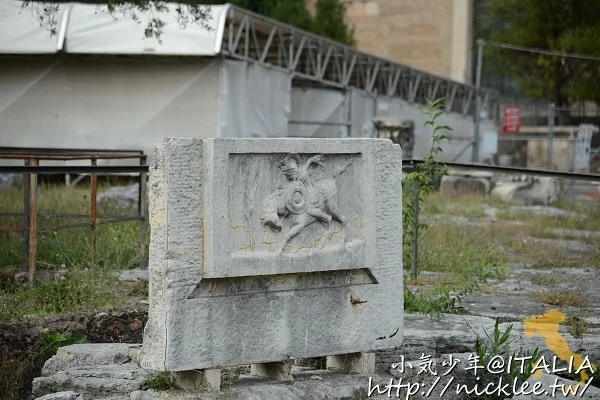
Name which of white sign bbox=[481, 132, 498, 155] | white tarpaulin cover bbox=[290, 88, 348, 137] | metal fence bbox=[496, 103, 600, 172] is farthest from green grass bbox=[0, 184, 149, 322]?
metal fence bbox=[496, 103, 600, 172]

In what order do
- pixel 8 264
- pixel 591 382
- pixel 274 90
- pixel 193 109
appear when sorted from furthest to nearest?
pixel 274 90 → pixel 193 109 → pixel 8 264 → pixel 591 382

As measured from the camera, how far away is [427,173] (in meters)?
8.90

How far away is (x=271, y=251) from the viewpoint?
6109 mm

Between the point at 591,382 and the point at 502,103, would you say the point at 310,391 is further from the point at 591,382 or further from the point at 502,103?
the point at 502,103

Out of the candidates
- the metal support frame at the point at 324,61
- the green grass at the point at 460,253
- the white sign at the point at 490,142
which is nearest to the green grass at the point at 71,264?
the green grass at the point at 460,253

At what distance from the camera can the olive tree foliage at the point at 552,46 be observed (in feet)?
102

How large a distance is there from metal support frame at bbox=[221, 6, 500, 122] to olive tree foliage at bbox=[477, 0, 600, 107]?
2.20 metres

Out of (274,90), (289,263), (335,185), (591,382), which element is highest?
(274,90)

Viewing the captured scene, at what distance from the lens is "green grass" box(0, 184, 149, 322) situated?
8641 mm

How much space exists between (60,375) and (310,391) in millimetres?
1541

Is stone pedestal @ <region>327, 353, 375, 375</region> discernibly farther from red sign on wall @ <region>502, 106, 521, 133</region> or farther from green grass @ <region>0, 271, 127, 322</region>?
red sign on wall @ <region>502, 106, 521, 133</region>

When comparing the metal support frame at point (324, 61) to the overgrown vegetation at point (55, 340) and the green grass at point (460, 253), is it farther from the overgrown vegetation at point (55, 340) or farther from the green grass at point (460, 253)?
the overgrown vegetation at point (55, 340)

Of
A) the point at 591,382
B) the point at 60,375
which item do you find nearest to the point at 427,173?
the point at 591,382

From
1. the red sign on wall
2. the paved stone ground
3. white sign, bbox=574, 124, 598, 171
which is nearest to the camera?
the paved stone ground
